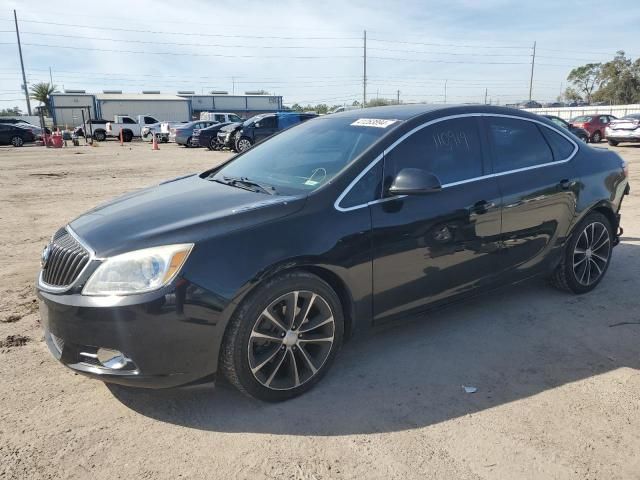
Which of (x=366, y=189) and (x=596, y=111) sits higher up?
(x=596, y=111)

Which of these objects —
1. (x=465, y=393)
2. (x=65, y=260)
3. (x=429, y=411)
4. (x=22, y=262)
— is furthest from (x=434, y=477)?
(x=22, y=262)

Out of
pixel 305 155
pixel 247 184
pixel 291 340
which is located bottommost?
pixel 291 340

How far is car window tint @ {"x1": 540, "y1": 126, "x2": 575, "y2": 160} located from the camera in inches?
173

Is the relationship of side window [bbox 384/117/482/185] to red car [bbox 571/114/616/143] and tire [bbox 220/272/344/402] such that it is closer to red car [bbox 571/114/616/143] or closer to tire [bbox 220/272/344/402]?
tire [bbox 220/272/344/402]

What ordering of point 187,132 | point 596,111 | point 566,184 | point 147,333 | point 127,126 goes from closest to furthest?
point 147,333, point 566,184, point 187,132, point 127,126, point 596,111

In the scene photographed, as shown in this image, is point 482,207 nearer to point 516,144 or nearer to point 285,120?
point 516,144

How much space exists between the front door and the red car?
2398 cm

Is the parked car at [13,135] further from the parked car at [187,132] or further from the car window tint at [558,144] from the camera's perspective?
the car window tint at [558,144]

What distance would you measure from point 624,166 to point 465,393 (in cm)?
320

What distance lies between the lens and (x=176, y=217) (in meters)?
2.98

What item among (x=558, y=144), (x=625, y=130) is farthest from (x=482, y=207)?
(x=625, y=130)

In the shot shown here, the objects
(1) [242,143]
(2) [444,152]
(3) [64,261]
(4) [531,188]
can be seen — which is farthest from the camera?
(1) [242,143]

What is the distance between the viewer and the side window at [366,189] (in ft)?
10.3

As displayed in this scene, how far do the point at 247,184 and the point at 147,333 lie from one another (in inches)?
53.7
